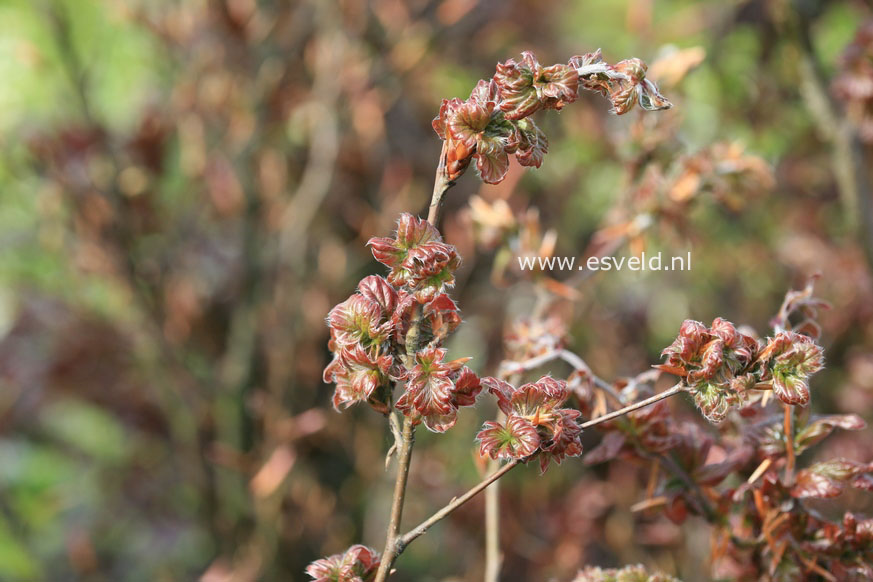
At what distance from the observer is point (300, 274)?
2170 millimetres

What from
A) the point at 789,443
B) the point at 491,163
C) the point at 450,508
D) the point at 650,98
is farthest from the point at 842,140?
the point at 450,508

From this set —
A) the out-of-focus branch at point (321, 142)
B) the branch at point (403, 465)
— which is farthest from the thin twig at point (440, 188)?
the out-of-focus branch at point (321, 142)

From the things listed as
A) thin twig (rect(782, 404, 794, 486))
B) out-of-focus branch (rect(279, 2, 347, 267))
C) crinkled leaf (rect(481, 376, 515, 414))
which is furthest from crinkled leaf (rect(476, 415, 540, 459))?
out-of-focus branch (rect(279, 2, 347, 267))

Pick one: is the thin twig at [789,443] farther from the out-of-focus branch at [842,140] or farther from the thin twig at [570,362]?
the out-of-focus branch at [842,140]

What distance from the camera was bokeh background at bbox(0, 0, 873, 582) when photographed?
6.72ft

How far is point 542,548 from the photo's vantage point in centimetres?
222

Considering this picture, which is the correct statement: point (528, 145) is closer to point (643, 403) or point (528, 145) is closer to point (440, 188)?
point (440, 188)

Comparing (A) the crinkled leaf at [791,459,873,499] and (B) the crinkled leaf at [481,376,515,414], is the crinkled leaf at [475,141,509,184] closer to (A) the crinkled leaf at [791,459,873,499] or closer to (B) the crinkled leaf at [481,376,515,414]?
(B) the crinkled leaf at [481,376,515,414]

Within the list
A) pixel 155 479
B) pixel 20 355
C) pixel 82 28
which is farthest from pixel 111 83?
pixel 155 479

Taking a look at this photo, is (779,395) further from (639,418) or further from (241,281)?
(241,281)

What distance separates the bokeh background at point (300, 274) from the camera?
2047 mm

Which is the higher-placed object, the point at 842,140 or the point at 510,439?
the point at 842,140

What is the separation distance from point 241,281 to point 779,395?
175cm

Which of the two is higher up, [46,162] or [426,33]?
[426,33]
